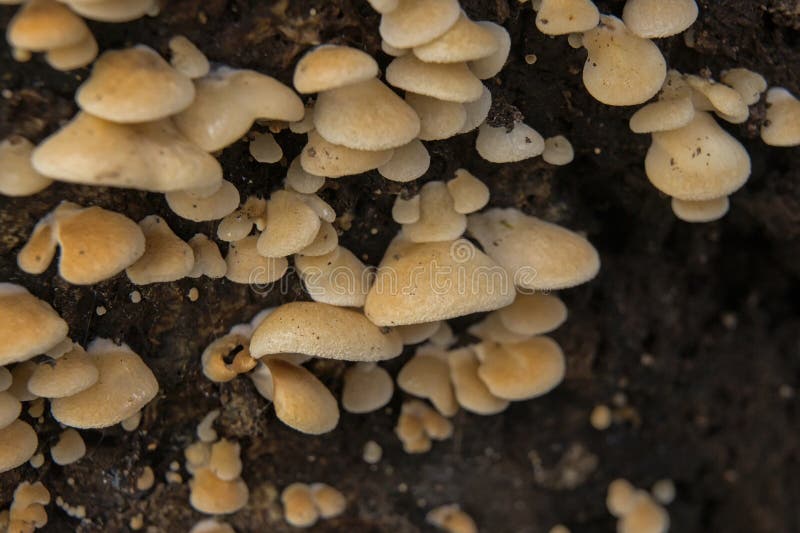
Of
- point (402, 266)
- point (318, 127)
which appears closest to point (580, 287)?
point (402, 266)

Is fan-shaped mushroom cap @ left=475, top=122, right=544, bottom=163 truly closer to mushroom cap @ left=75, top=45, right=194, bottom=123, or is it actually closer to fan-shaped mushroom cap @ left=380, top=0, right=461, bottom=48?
fan-shaped mushroom cap @ left=380, top=0, right=461, bottom=48

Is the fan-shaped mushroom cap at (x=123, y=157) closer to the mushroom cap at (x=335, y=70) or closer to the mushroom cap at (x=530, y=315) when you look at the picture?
the mushroom cap at (x=335, y=70)

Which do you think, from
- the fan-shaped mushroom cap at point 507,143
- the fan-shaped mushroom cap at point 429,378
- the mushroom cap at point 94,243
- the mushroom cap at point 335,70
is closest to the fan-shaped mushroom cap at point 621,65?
the fan-shaped mushroom cap at point 507,143

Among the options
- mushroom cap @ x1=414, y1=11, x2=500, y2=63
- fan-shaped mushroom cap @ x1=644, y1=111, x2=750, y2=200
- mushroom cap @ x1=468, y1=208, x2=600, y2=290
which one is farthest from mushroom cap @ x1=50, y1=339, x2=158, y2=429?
fan-shaped mushroom cap @ x1=644, y1=111, x2=750, y2=200

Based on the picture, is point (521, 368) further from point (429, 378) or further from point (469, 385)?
point (429, 378)

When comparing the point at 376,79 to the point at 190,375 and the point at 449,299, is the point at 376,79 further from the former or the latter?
the point at 190,375

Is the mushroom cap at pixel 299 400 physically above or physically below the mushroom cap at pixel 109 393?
below
